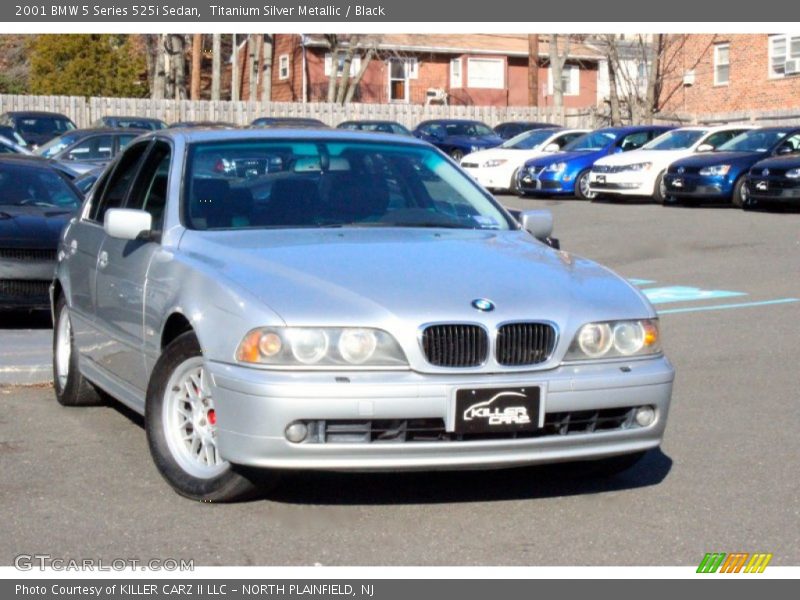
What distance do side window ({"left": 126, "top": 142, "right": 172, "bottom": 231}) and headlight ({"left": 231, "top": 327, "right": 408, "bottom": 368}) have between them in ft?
5.32

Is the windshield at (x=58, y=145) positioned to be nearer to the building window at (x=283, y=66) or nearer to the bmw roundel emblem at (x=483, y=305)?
the bmw roundel emblem at (x=483, y=305)

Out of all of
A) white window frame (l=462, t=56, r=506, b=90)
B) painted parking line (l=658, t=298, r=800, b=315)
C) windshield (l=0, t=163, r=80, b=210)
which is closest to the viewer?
painted parking line (l=658, t=298, r=800, b=315)

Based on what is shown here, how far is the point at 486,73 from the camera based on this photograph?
189 feet

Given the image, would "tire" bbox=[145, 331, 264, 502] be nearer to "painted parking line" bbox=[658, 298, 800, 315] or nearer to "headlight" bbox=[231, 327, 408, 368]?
"headlight" bbox=[231, 327, 408, 368]

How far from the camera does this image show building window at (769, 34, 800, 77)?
133 feet

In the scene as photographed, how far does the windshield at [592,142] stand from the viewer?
92.2 ft

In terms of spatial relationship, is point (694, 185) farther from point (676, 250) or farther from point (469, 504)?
point (469, 504)

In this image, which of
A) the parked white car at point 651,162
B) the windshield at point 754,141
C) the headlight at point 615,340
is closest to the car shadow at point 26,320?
the headlight at point 615,340

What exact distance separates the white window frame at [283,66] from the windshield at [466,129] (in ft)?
64.8

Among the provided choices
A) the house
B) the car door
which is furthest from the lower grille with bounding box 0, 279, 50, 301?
the house

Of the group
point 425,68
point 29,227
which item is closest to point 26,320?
point 29,227

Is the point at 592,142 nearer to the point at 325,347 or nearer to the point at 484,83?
the point at 325,347

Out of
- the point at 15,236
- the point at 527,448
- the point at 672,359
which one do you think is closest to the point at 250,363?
the point at 527,448

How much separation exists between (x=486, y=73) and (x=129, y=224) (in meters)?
52.3
